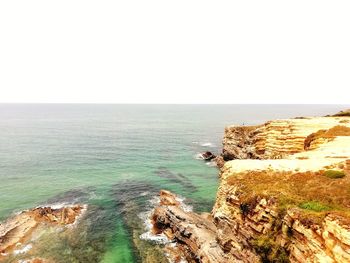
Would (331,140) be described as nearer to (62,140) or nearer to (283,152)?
(283,152)

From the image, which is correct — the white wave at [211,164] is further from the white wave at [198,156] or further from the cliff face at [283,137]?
the cliff face at [283,137]

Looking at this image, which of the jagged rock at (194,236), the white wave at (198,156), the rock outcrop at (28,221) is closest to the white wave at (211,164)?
the white wave at (198,156)

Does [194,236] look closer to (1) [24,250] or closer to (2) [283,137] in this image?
(2) [283,137]

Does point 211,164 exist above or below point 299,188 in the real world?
below

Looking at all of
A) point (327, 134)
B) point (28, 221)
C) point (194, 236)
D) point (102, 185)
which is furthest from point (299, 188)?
point (102, 185)

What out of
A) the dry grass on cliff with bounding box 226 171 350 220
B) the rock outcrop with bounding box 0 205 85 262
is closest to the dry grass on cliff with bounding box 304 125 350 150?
the dry grass on cliff with bounding box 226 171 350 220

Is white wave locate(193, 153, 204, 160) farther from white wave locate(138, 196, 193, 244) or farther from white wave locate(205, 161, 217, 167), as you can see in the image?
white wave locate(138, 196, 193, 244)
